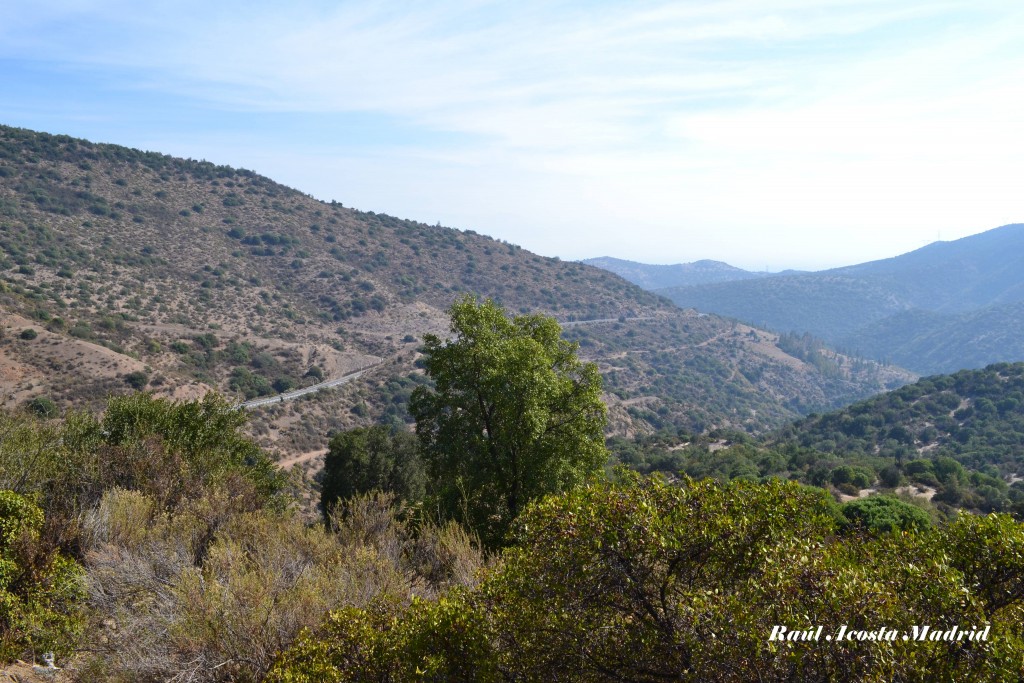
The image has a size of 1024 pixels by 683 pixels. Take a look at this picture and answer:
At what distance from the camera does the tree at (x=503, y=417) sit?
14.3 m

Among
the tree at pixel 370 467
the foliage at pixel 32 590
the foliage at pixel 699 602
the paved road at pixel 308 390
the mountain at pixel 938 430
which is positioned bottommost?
the mountain at pixel 938 430

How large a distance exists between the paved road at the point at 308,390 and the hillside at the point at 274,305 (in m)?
1.07

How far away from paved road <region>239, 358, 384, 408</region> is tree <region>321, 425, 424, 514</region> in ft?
54.4

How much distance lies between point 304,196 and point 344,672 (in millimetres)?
117788

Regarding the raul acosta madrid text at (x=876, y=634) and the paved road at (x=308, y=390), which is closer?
the raul acosta madrid text at (x=876, y=634)

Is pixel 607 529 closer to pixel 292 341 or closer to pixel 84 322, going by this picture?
pixel 84 322

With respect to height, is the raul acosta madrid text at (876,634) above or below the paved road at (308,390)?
above

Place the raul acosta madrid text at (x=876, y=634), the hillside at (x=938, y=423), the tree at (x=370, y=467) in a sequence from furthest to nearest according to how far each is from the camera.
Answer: the hillside at (x=938, y=423) < the tree at (x=370, y=467) < the raul acosta madrid text at (x=876, y=634)

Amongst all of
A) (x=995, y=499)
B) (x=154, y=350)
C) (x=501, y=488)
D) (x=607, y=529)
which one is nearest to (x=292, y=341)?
(x=154, y=350)

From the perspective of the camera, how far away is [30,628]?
25.8 feet

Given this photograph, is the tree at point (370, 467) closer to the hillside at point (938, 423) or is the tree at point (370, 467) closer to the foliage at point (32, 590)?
the foliage at point (32, 590)

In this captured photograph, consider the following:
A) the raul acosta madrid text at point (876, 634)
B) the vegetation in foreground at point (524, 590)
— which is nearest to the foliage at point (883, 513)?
the vegetation in foreground at point (524, 590)

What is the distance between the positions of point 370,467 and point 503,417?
1715cm

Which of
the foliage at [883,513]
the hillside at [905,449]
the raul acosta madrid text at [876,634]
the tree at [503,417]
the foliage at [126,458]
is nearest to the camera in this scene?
the raul acosta madrid text at [876,634]
